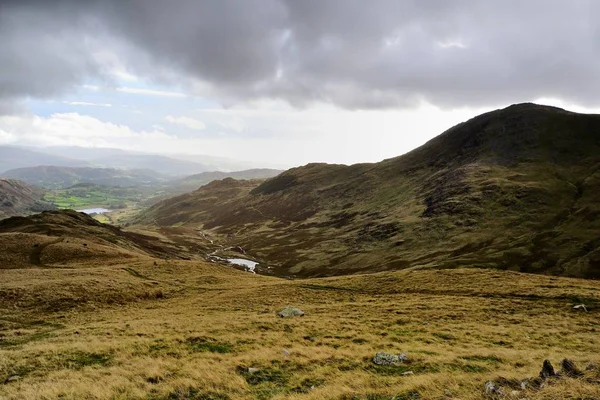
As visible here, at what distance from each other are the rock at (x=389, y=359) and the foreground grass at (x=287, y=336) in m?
0.59

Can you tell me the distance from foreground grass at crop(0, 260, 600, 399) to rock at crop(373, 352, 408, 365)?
594 mm

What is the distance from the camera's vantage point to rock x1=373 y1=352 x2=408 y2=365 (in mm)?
21023

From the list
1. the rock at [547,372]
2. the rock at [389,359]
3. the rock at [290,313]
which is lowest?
the rock at [290,313]

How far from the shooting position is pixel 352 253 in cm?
13688

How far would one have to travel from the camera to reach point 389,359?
69.8 feet

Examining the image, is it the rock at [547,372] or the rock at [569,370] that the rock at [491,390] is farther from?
the rock at [569,370]

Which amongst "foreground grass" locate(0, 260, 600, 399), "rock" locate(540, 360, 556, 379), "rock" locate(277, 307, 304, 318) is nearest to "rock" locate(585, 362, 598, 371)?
"foreground grass" locate(0, 260, 600, 399)

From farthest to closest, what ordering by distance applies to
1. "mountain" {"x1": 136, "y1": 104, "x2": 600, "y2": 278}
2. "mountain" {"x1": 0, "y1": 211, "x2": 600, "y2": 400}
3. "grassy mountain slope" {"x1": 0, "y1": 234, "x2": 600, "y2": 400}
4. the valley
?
"mountain" {"x1": 136, "y1": 104, "x2": 600, "y2": 278} < the valley < "grassy mountain slope" {"x1": 0, "y1": 234, "x2": 600, "y2": 400} < "mountain" {"x1": 0, "y1": 211, "x2": 600, "y2": 400}

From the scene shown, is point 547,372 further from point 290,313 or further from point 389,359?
point 290,313

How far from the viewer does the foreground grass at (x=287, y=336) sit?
1669cm

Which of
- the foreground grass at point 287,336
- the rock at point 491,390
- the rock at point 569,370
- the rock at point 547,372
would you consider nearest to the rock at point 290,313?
the foreground grass at point 287,336

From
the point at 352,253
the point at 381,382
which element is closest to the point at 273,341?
the point at 381,382

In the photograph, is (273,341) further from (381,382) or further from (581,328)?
(581,328)

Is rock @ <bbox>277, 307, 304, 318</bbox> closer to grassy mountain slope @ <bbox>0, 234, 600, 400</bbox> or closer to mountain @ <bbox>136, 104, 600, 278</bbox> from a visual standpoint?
grassy mountain slope @ <bbox>0, 234, 600, 400</bbox>
